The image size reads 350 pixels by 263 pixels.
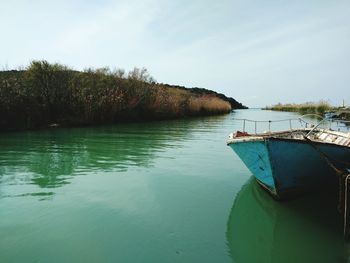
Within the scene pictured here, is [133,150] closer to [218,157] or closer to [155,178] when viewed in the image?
[218,157]

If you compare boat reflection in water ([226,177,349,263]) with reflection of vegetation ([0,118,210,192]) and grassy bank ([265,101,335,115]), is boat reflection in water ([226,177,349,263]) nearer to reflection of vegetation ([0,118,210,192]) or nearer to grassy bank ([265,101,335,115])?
reflection of vegetation ([0,118,210,192])

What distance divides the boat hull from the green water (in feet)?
1.38

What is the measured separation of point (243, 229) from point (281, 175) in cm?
156

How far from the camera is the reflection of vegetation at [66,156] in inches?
354

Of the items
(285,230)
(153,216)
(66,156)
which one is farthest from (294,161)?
(66,156)

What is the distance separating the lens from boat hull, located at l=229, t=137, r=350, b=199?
245 inches

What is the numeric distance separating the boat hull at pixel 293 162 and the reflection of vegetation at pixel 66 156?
4.51 meters

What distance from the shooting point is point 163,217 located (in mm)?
5938

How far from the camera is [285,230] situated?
5559 millimetres

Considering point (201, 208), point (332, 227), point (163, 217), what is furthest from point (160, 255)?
point (332, 227)

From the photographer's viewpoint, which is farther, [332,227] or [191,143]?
[191,143]

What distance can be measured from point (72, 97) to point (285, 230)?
2226 centimetres

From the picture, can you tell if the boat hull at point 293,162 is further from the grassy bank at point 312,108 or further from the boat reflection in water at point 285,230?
the grassy bank at point 312,108

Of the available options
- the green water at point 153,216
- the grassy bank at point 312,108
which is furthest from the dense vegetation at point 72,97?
the grassy bank at point 312,108
